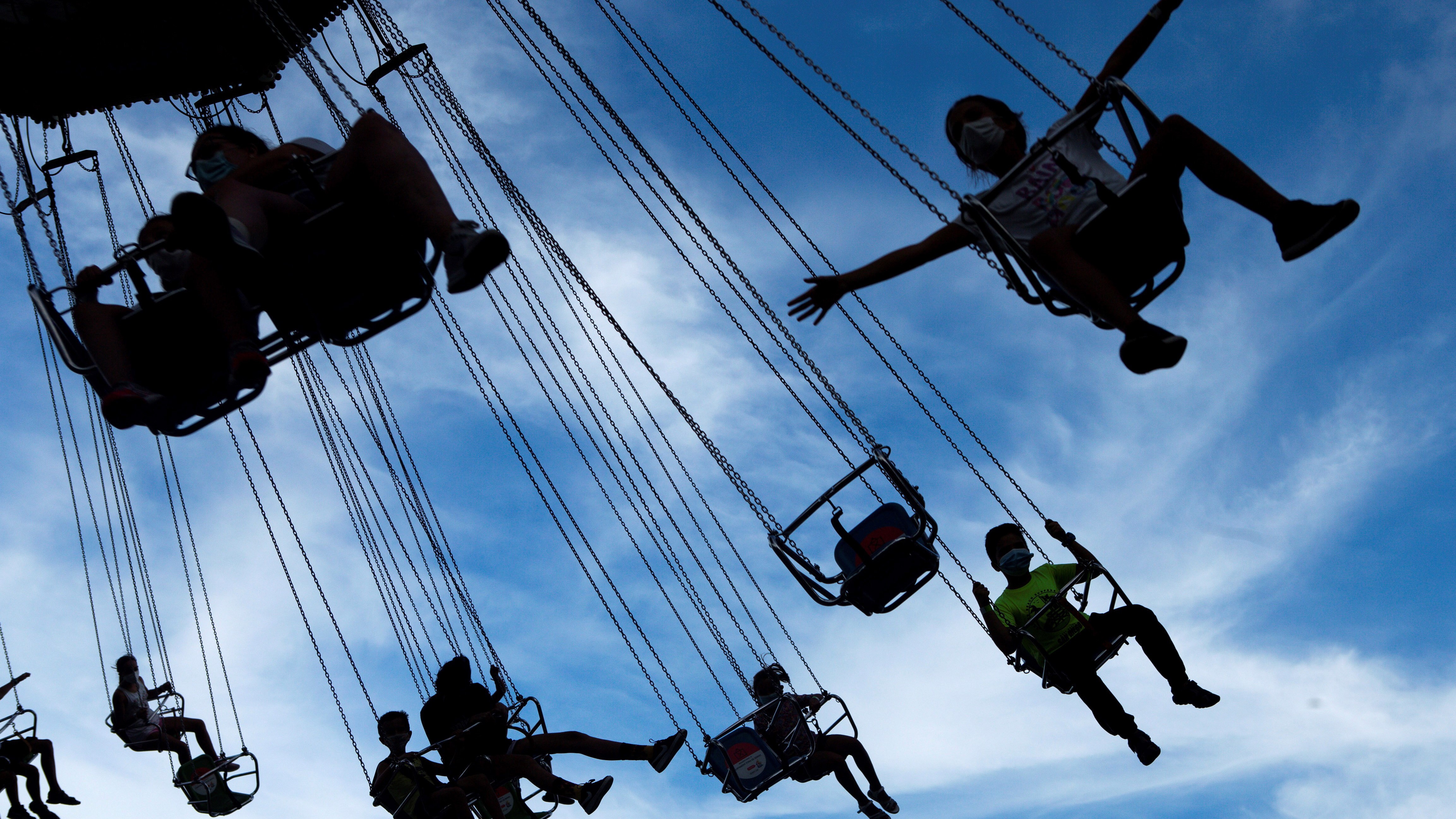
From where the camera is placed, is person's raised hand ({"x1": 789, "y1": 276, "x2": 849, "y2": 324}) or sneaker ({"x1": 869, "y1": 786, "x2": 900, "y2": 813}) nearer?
person's raised hand ({"x1": 789, "y1": 276, "x2": 849, "y2": 324})

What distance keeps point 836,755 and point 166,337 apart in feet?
20.5

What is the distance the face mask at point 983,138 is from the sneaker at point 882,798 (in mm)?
6242

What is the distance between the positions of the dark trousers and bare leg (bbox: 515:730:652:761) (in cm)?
312

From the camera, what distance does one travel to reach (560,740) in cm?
926

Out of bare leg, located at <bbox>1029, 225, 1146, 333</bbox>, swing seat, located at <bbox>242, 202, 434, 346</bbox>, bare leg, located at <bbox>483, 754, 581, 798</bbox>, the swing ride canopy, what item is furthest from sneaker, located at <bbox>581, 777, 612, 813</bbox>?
the swing ride canopy

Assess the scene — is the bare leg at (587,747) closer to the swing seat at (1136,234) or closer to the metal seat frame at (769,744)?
the metal seat frame at (769,744)

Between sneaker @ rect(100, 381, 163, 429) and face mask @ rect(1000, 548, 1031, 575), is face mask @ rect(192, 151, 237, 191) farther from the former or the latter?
face mask @ rect(1000, 548, 1031, 575)

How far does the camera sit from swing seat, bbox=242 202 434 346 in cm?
596

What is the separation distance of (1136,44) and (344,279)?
3.76 m

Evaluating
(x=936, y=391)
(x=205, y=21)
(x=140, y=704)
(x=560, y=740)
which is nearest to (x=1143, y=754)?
(x=936, y=391)

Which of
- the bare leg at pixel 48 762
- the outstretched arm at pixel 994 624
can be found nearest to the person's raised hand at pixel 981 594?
the outstretched arm at pixel 994 624

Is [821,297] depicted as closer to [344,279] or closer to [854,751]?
[344,279]

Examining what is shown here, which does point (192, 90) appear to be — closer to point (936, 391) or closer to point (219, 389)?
point (219, 389)

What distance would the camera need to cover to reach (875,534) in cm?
796
